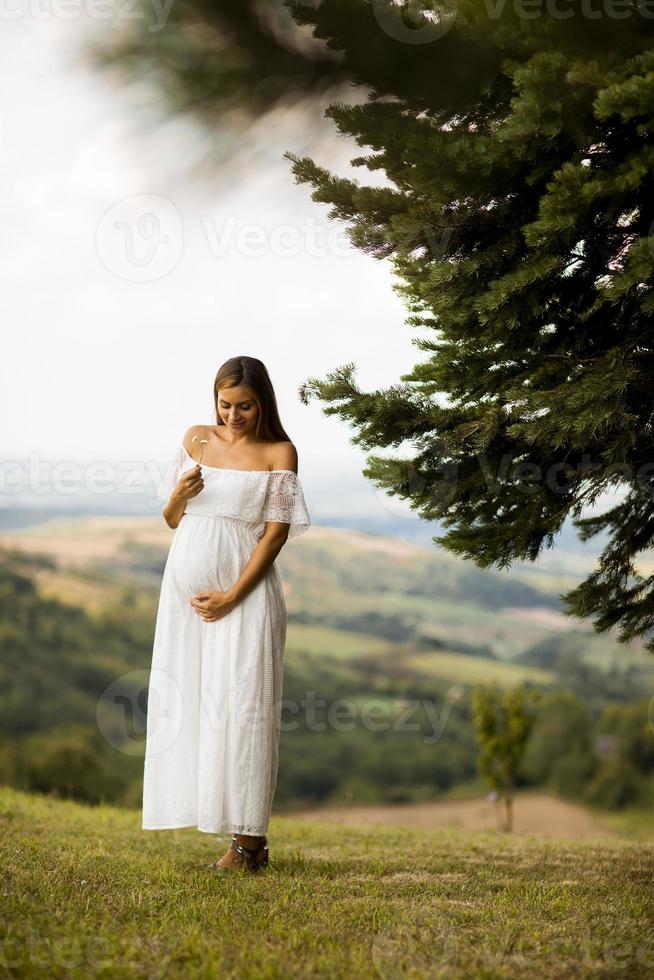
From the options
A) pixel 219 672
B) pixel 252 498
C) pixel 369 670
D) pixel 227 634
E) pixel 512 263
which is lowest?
pixel 369 670

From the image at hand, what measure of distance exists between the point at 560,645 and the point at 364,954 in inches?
820

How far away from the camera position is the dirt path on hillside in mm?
20266

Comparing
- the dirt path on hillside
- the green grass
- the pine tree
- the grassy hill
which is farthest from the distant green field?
the pine tree

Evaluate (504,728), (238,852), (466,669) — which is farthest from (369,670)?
(238,852)

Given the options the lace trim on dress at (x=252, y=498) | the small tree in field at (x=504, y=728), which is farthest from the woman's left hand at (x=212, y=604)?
the small tree in field at (x=504, y=728)

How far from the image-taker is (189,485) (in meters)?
3.88

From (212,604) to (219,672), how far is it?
0.28 m

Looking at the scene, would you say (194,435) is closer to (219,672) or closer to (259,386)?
(259,386)

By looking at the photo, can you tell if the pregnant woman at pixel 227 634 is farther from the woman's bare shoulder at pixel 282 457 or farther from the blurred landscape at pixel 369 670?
the blurred landscape at pixel 369 670

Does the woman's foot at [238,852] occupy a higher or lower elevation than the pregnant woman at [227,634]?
lower

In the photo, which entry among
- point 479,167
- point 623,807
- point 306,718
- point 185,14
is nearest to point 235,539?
point 479,167

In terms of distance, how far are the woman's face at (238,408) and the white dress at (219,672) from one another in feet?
0.68

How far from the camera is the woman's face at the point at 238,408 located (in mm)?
4004

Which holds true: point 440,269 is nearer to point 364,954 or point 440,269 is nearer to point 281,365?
point 364,954
